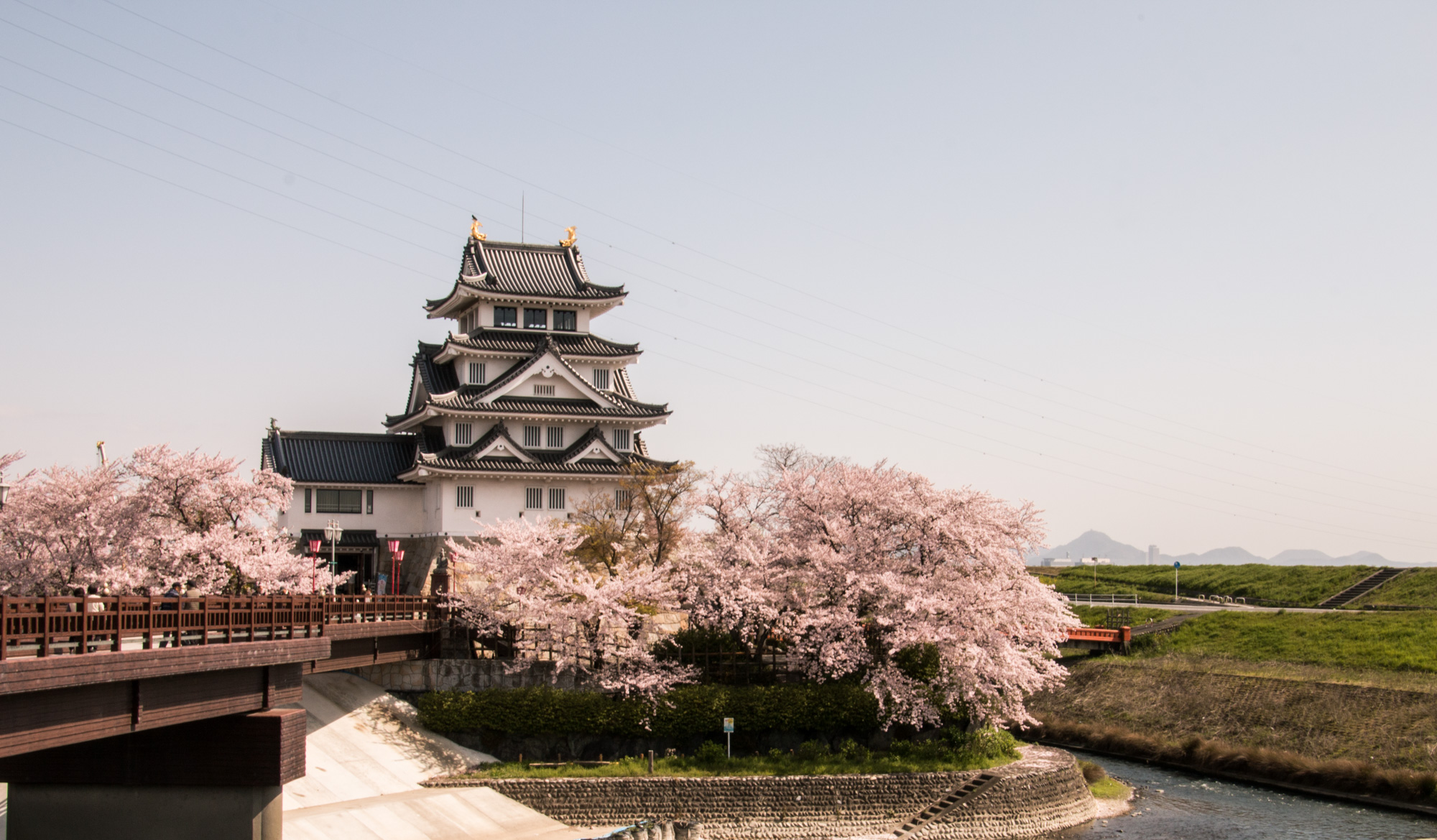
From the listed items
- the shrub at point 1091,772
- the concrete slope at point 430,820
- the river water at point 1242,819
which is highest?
the concrete slope at point 430,820

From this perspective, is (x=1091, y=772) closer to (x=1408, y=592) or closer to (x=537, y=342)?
(x=537, y=342)

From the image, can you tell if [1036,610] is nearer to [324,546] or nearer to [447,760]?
[447,760]

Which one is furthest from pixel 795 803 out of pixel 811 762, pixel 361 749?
pixel 361 749

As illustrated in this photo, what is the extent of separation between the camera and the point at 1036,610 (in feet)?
129

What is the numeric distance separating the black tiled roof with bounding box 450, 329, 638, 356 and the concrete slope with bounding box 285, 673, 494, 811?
20.9 m

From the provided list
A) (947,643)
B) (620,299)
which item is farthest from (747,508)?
(620,299)

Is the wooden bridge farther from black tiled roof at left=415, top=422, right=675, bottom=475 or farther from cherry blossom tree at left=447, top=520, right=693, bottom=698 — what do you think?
black tiled roof at left=415, top=422, right=675, bottom=475

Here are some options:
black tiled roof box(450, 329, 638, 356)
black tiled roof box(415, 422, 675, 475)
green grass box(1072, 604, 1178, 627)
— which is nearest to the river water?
black tiled roof box(415, 422, 675, 475)

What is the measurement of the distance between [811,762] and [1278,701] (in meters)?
22.0

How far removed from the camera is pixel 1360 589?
→ 238ft

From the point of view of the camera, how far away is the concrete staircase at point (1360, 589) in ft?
230

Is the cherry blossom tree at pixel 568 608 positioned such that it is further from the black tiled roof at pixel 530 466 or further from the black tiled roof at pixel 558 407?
the black tiled roof at pixel 558 407

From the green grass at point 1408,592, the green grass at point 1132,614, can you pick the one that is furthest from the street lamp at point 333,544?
the green grass at point 1408,592

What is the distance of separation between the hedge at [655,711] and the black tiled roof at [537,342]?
22.0 meters
